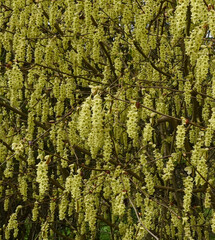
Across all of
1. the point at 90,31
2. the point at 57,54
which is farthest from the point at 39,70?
the point at 90,31

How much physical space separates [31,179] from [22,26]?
2081 millimetres

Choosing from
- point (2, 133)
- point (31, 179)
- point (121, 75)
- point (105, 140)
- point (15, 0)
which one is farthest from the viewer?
point (31, 179)

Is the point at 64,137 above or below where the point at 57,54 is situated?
below

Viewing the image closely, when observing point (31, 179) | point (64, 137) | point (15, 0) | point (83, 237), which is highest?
point (15, 0)

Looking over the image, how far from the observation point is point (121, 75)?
A: 4.05 meters

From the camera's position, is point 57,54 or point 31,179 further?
point 31,179

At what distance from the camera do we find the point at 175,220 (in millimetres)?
3775

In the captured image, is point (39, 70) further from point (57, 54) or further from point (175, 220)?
point (175, 220)

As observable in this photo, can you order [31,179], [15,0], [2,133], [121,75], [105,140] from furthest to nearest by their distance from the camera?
[31,179], [2,133], [121,75], [15,0], [105,140]

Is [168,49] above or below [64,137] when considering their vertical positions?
above

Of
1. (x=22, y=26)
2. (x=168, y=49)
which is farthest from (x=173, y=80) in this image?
(x=22, y=26)

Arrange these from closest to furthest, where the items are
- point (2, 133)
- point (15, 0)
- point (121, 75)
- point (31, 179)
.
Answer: point (15, 0), point (121, 75), point (2, 133), point (31, 179)

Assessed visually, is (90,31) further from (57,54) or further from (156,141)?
(156,141)

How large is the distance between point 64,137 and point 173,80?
130cm
